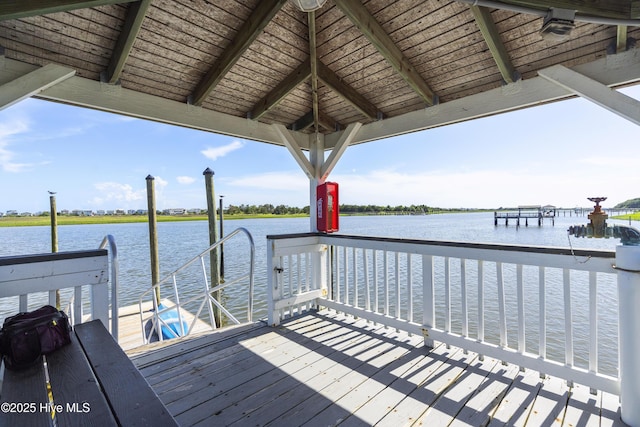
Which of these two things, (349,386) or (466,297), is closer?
(349,386)

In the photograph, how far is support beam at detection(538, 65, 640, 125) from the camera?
6.72ft

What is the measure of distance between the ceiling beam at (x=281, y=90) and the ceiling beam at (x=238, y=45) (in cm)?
64

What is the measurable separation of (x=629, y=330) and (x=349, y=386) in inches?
62.1

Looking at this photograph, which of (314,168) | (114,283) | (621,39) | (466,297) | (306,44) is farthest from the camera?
(314,168)

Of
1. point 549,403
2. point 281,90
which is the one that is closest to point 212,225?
point 281,90

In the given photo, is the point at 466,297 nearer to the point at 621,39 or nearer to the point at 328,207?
the point at 328,207

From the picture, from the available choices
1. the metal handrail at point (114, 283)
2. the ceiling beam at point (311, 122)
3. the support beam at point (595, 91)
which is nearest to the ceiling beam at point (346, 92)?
the ceiling beam at point (311, 122)

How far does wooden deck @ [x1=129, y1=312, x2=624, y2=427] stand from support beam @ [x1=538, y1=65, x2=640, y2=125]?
6.20 feet

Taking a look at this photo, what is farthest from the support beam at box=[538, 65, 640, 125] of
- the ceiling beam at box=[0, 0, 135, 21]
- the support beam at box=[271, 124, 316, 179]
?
the ceiling beam at box=[0, 0, 135, 21]

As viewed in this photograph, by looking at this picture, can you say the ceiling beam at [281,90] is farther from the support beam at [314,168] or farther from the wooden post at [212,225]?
the wooden post at [212,225]

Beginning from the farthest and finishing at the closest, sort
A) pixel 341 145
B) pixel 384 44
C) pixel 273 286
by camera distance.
A: pixel 341 145
pixel 273 286
pixel 384 44

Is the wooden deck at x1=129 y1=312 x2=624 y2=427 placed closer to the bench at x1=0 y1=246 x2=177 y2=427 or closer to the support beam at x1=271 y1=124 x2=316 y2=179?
the bench at x1=0 y1=246 x2=177 y2=427

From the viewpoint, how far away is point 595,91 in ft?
7.14

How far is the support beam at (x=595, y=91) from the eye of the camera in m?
2.05
